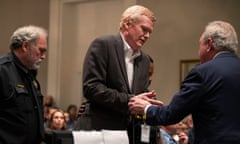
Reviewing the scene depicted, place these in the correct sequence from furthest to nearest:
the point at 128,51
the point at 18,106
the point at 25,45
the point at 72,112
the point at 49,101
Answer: the point at 49,101 < the point at 72,112 < the point at 128,51 < the point at 25,45 < the point at 18,106

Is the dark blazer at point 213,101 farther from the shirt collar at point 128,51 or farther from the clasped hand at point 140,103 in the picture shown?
the shirt collar at point 128,51

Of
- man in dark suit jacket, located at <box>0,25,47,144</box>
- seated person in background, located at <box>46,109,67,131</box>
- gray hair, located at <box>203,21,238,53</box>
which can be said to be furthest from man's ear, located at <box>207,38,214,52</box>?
seated person in background, located at <box>46,109,67,131</box>

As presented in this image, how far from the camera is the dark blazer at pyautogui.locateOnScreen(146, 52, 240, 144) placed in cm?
223

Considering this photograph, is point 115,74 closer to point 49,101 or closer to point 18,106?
point 18,106

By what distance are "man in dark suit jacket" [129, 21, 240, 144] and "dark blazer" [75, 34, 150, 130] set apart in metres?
0.44

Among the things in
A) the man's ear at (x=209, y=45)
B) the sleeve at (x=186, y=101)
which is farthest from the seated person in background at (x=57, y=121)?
the man's ear at (x=209, y=45)

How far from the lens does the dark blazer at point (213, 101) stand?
2.23 m

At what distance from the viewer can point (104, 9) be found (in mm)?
7270

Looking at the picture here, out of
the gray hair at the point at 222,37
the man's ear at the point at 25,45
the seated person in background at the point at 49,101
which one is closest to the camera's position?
the gray hair at the point at 222,37

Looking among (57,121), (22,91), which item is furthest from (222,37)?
(57,121)

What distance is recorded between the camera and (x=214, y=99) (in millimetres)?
2242

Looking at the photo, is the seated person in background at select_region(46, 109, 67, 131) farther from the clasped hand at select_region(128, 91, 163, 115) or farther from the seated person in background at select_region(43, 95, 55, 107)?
the clasped hand at select_region(128, 91, 163, 115)

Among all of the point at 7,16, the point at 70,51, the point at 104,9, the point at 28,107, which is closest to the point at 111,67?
the point at 28,107

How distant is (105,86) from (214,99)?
715mm
